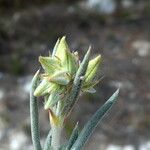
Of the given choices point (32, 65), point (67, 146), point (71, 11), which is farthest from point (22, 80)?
point (67, 146)

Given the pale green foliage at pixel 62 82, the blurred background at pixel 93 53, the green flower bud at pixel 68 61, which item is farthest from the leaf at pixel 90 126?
the blurred background at pixel 93 53

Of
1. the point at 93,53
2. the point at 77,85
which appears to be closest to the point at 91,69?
the point at 77,85

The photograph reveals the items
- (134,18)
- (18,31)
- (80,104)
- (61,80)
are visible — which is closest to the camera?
(61,80)

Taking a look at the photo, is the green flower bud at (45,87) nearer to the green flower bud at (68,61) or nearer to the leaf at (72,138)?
the green flower bud at (68,61)

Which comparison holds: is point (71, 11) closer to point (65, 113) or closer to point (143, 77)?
point (143, 77)

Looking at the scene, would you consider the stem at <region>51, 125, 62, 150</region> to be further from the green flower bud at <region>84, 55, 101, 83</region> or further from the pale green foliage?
the green flower bud at <region>84, 55, 101, 83</region>

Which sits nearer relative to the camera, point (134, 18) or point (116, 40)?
point (116, 40)

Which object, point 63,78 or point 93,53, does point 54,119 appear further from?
point 93,53

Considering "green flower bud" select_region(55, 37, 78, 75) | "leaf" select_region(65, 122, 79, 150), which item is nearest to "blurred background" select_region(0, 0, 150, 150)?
"leaf" select_region(65, 122, 79, 150)
